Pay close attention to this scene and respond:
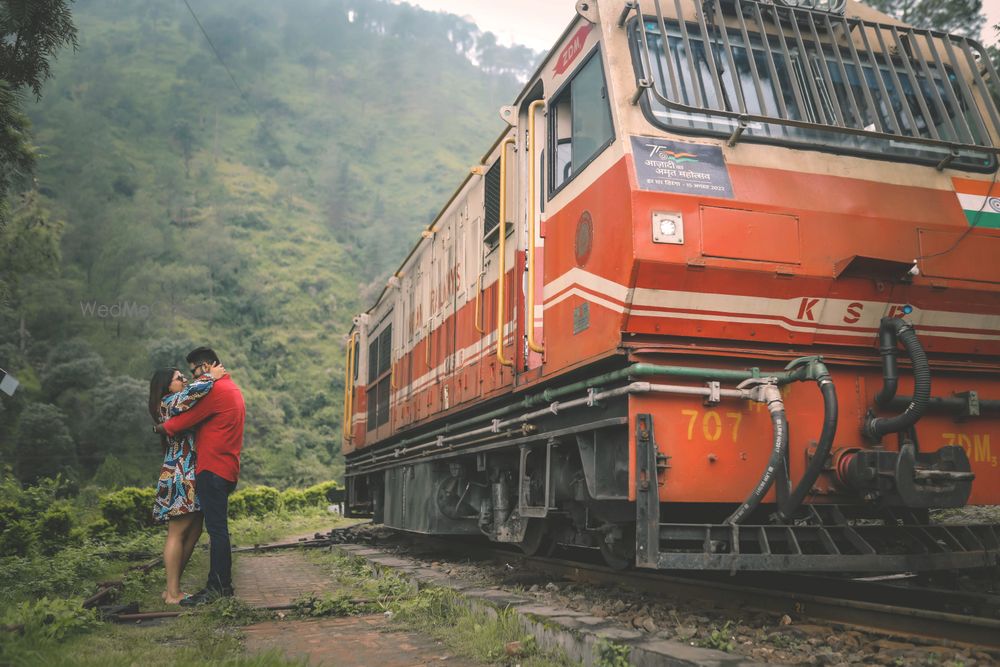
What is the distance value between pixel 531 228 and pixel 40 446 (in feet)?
120

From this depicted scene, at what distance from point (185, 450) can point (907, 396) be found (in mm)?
4956

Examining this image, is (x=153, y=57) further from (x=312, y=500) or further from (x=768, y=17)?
(x=768, y=17)

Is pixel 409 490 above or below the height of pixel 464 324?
below

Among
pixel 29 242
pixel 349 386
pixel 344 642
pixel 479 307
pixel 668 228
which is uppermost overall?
pixel 29 242

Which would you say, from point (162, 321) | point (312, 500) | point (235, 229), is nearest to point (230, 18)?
point (235, 229)

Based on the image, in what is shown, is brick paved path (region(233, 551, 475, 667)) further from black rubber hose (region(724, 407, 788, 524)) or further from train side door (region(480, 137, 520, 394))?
train side door (region(480, 137, 520, 394))

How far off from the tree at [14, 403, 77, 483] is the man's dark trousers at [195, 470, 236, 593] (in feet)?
109

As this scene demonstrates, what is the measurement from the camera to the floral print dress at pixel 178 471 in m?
5.77

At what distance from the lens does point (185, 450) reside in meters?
5.95

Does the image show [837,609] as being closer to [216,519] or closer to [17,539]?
[216,519]

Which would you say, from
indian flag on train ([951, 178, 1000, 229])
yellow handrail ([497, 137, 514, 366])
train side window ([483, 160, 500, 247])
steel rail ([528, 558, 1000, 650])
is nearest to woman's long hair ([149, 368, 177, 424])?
yellow handrail ([497, 137, 514, 366])

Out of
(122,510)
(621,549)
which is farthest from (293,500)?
(621,549)

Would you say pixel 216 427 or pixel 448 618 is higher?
pixel 216 427

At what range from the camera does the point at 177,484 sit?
5.82 metres
